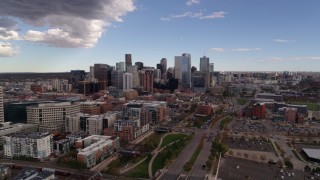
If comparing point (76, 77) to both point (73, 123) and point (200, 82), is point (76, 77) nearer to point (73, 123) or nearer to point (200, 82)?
point (200, 82)

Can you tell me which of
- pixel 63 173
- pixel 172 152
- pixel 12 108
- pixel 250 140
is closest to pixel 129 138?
pixel 172 152

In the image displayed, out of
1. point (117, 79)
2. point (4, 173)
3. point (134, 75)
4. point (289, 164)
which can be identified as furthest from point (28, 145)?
point (134, 75)

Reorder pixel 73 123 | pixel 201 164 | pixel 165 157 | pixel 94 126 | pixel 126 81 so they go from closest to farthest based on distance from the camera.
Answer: pixel 201 164
pixel 165 157
pixel 94 126
pixel 73 123
pixel 126 81

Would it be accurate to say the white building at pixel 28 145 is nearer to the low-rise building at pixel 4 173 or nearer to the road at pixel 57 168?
the road at pixel 57 168

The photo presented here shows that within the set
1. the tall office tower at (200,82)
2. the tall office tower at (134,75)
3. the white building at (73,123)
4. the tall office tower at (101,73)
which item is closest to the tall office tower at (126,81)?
the tall office tower at (134,75)

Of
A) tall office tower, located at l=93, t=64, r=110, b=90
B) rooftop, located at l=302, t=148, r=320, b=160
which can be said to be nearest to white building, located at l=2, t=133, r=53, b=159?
rooftop, located at l=302, t=148, r=320, b=160

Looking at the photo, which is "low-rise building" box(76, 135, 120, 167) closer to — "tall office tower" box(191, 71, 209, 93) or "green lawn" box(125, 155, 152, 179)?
"green lawn" box(125, 155, 152, 179)

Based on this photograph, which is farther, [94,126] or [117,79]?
[117,79]
